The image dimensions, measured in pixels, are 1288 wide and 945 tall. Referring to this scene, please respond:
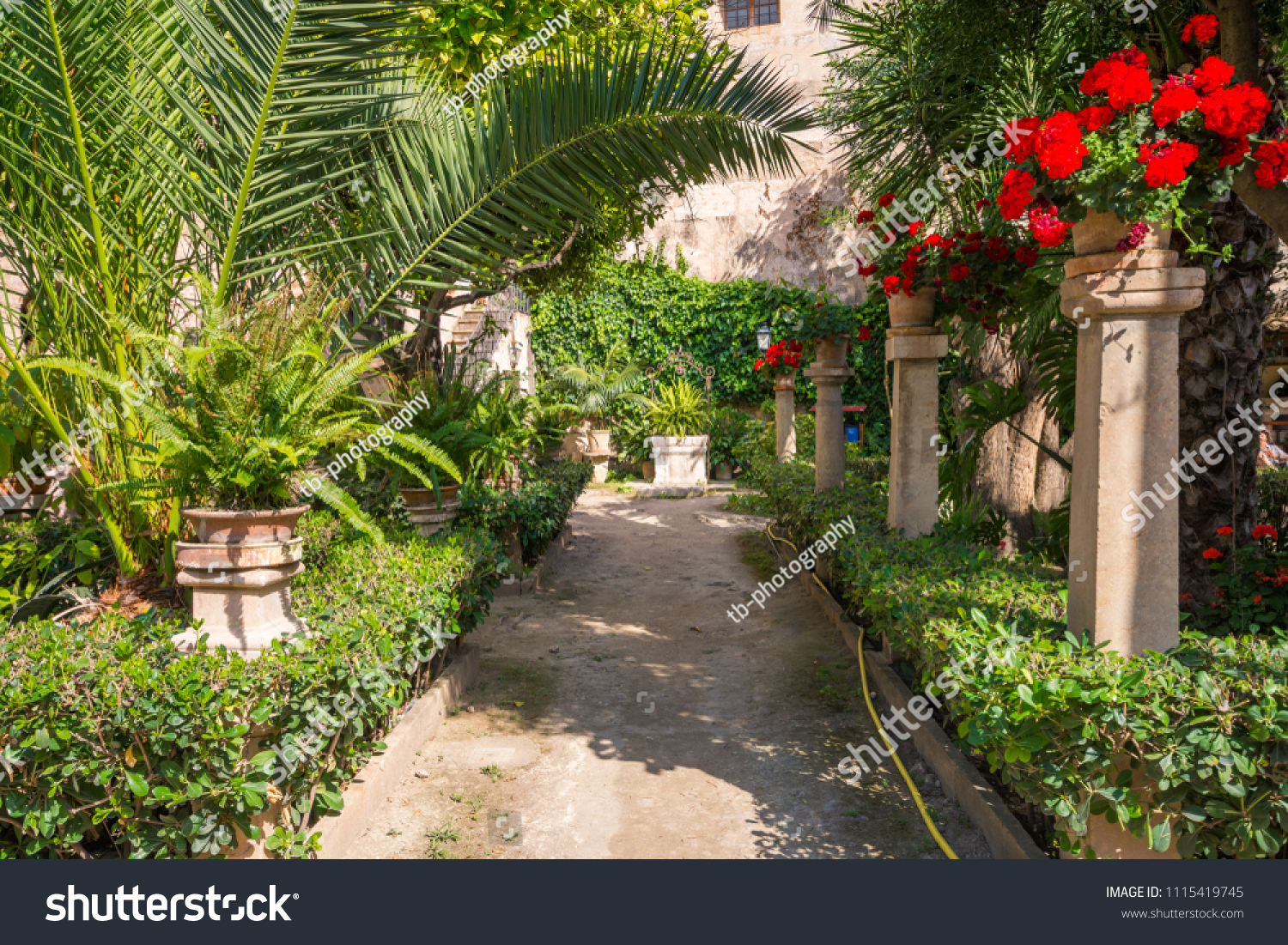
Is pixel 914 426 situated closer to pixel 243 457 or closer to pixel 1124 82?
pixel 1124 82

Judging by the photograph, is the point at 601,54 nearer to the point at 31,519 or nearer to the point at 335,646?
the point at 335,646

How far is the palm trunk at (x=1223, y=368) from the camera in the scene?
A: 14.1 feet

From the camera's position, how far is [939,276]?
4.62 m

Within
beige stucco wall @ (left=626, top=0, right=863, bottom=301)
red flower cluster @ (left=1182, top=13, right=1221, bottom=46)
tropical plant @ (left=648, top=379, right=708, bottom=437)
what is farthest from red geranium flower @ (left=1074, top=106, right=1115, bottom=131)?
beige stucco wall @ (left=626, top=0, right=863, bottom=301)

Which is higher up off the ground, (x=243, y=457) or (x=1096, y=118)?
(x=1096, y=118)

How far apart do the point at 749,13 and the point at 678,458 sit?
36.3ft

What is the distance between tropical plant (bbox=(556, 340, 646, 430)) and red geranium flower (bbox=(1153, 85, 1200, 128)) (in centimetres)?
1273

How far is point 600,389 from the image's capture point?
1546 cm

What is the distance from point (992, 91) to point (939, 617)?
139 inches

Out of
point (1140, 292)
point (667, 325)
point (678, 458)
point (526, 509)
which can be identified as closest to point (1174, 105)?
point (1140, 292)

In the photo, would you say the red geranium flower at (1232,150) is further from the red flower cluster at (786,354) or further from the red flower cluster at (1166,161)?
the red flower cluster at (786,354)

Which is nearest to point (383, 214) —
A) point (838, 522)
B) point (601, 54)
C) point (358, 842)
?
point (601, 54)

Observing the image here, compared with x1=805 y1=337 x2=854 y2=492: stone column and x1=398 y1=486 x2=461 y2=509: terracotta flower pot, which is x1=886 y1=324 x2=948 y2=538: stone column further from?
x1=398 y1=486 x2=461 y2=509: terracotta flower pot

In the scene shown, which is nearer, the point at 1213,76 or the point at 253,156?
the point at 1213,76
